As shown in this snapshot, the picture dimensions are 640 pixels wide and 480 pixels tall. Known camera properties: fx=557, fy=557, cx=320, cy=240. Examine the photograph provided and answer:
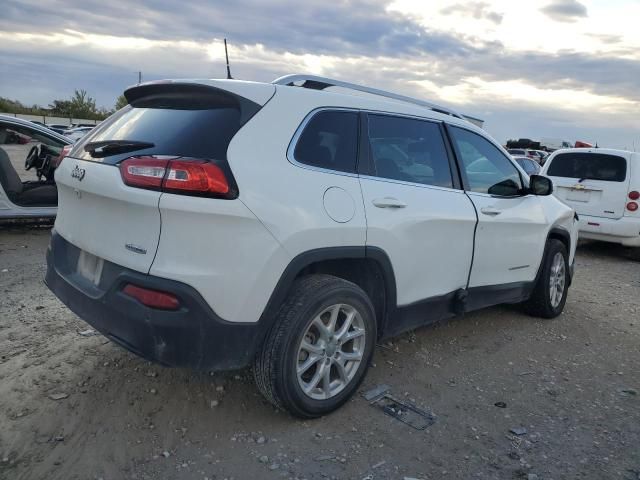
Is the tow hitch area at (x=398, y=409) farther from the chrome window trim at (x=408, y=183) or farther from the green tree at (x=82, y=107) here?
the green tree at (x=82, y=107)

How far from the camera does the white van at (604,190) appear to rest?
8453 millimetres

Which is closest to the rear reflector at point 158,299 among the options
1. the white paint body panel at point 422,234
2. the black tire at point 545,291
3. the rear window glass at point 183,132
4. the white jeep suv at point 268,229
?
the white jeep suv at point 268,229

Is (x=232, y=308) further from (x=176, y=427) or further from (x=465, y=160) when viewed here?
(x=465, y=160)

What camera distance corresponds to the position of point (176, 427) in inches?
119

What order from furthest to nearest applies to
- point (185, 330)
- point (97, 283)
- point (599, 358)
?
point (599, 358)
point (97, 283)
point (185, 330)

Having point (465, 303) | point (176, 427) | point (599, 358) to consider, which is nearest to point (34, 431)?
point (176, 427)

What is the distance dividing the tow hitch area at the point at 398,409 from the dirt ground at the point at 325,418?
0.06 m

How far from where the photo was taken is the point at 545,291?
509cm

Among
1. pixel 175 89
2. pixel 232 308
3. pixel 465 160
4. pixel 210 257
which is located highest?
pixel 175 89

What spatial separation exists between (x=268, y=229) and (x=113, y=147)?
98 centimetres

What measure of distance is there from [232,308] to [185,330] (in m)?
0.24

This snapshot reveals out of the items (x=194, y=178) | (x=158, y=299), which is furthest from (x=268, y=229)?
(x=158, y=299)

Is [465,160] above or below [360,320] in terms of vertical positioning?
above

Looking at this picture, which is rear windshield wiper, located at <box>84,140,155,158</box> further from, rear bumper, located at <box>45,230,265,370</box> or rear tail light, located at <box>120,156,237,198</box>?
rear bumper, located at <box>45,230,265,370</box>
